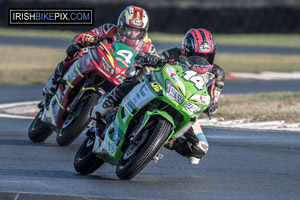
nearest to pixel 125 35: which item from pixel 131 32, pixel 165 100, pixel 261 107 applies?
pixel 131 32

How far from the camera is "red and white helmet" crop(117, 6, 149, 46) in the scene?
364 inches

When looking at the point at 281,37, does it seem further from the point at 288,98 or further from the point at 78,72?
the point at 78,72

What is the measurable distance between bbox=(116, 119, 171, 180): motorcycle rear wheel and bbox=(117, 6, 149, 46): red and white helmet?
294 centimetres

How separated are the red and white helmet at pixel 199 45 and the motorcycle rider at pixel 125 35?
2034mm

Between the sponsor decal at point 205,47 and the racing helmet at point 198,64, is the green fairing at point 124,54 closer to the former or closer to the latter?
the sponsor decal at point 205,47

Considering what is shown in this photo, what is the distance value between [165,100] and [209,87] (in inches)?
40.3

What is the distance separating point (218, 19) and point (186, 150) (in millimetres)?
34248

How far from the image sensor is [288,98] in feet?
51.6

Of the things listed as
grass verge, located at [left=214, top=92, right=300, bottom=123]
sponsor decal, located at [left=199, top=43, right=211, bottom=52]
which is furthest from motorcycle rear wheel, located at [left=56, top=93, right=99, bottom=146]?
grass verge, located at [left=214, top=92, right=300, bottom=123]

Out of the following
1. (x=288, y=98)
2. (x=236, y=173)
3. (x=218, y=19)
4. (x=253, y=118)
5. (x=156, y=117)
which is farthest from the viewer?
(x=218, y=19)

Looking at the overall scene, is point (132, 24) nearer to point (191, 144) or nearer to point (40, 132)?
point (40, 132)

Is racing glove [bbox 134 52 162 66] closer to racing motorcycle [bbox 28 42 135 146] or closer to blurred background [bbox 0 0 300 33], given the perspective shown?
racing motorcycle [bbox 28 42 135 146]

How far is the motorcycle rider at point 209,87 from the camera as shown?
Answer: 715 centimetres

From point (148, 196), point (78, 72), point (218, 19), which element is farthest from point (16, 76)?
point (218, 19)
